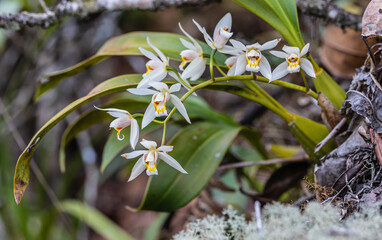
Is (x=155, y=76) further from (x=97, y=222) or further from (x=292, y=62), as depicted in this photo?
(x=97, y=222)

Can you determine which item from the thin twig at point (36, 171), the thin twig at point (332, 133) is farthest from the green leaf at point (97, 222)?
the thin twig at point (332, 133)

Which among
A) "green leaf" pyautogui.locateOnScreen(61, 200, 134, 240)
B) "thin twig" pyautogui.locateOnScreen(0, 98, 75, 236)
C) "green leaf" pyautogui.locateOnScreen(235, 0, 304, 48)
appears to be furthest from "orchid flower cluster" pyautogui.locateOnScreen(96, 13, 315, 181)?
"green leaf" pyautogui.locateOnScreen(61, 200, 134, 240)

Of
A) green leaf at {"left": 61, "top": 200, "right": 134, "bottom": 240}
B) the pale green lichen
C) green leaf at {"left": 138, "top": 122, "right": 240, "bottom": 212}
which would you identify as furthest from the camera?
green leaf at {"left": 61, "top": 200, "right": 134, "bottom": 240}

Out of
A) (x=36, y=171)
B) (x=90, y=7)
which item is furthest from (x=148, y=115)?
(x=36, y=171)

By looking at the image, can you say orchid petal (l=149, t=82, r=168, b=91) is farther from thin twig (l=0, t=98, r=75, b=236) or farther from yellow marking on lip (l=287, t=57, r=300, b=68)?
thin twig (l=0, t=98, r=75, b=236)

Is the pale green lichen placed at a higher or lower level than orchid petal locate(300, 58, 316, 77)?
lower

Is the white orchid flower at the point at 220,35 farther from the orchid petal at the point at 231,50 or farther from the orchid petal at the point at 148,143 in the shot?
the orchid petal at the point at 148,143

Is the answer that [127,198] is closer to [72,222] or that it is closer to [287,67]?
[72,222]
